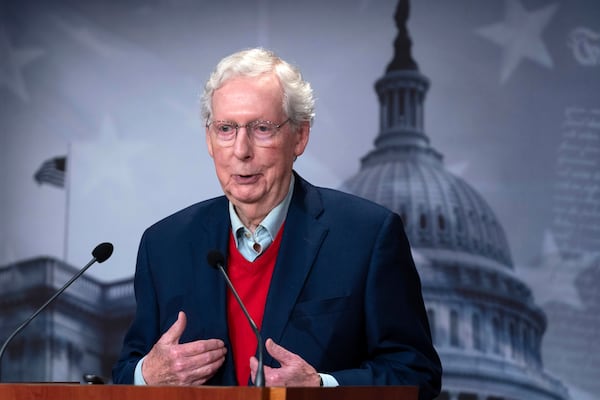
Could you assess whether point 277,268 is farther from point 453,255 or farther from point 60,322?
point 60,322

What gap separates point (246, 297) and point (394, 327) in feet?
1.15

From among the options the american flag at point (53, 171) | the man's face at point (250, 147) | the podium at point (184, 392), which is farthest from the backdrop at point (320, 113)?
the podium at point (184, 392)

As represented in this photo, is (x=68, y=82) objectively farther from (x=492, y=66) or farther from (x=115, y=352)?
(x=492, y=66)

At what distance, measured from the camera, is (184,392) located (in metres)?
1.59

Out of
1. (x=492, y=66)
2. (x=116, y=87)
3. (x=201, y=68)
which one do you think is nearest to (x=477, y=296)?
(x=492, y=66)

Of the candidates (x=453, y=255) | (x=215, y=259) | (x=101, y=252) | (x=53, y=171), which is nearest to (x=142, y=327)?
(x=101, y=252)

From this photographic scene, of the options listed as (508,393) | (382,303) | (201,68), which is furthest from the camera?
(201,68)

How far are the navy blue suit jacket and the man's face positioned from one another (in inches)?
4.3

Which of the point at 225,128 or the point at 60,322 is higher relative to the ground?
the point at 60,322

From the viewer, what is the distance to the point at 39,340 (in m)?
6.93

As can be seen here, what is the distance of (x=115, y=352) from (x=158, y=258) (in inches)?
187

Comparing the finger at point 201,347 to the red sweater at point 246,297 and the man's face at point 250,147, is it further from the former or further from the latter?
the man's face at point 250,147

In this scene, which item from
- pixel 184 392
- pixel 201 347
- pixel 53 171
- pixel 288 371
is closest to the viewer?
pixel 184 392

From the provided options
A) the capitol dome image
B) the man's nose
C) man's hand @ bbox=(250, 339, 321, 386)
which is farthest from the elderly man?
the capitol dome image
